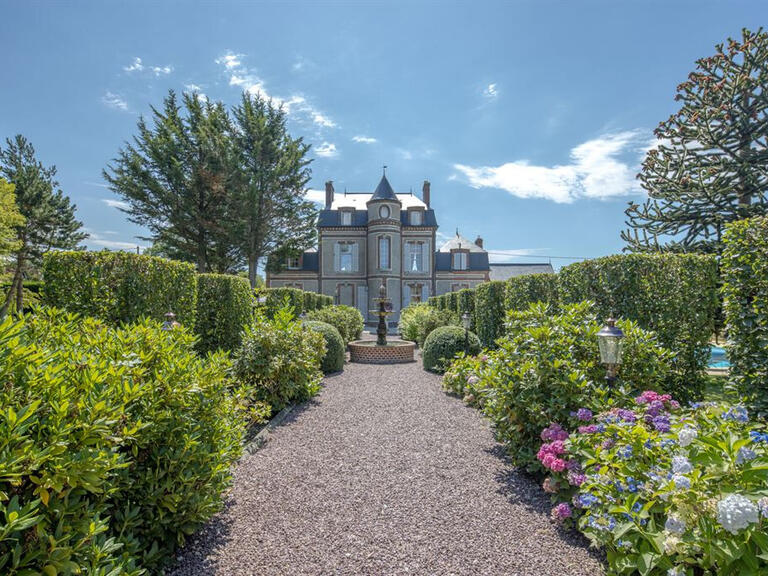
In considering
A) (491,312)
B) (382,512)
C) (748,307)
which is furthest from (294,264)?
(748,307)

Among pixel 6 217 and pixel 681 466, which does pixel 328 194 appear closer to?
pixel 6 217

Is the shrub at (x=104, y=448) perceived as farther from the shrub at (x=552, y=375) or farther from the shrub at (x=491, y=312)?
the shrub at (x=491, y=312)

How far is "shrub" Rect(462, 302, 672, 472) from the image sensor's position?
3580 mm

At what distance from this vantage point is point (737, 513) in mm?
1596

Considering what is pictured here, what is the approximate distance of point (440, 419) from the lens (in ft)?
18.5

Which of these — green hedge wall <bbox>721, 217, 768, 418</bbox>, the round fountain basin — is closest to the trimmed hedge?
the round fountain basin

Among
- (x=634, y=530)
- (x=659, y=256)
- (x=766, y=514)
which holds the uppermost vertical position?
(x=659, y=256)

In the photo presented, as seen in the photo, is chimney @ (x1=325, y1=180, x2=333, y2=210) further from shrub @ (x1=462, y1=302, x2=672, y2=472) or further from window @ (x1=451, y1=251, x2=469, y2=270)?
shrub @ (x1=462, y1=302, x2=672, y2=472)

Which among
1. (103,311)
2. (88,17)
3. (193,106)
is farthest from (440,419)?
(193,106)

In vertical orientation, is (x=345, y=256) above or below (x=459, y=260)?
above

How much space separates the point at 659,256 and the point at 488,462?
14.7 feet

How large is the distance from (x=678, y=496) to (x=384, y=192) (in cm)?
2714

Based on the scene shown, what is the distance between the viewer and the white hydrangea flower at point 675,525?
6.06 ft

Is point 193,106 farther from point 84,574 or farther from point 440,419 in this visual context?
point 84,574
